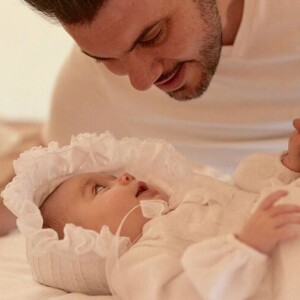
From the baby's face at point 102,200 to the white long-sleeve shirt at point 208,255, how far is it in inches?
Answer: 1.4

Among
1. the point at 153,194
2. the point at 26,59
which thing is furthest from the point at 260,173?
the point at 26,59

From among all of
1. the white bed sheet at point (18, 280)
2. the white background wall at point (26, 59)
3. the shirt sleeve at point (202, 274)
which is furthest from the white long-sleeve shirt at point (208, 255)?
the white background wall at point (26, 59)

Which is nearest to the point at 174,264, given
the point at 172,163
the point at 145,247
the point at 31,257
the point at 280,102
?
the point at 145,247

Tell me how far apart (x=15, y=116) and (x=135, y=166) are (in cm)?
123

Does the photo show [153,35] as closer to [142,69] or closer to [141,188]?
[142,69]

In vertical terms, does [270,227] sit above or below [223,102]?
above

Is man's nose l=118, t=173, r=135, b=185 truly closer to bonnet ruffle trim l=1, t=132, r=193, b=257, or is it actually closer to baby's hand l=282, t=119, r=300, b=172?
bonnet ruffle trim l=1, t=132, r=193, b=257

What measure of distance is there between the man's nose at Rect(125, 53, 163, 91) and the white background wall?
3.79 feet

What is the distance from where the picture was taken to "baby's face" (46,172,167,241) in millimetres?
1123

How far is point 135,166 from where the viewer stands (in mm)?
1353

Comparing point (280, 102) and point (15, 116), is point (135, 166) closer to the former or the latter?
point (280, 102)

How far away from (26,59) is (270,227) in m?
1.66

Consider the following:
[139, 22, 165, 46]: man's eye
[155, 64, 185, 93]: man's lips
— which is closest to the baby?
[155, 64, 185, 93]: man's lips

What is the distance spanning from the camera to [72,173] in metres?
1.27
